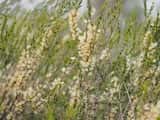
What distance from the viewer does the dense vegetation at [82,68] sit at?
3.05 m

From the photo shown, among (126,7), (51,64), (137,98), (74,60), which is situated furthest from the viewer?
(126,7)

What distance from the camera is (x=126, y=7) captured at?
7.98 m

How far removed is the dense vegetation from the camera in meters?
3.05

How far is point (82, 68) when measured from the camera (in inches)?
121

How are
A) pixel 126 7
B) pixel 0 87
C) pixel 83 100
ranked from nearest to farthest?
pixel 83 100, pixel 0 87, pixel 126 7

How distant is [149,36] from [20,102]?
0.97 metres

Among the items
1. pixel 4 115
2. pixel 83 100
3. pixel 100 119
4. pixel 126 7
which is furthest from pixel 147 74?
pixel 126 7

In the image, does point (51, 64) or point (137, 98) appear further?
point (51, 64)

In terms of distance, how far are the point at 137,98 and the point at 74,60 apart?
67cm

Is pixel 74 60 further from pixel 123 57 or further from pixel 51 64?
pixel 51 64

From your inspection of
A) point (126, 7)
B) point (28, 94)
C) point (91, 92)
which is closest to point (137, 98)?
point (91, 92)

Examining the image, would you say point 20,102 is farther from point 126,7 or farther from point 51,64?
point 126,7

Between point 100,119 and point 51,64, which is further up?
point 51,64

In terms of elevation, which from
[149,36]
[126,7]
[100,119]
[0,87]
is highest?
[126,7]
